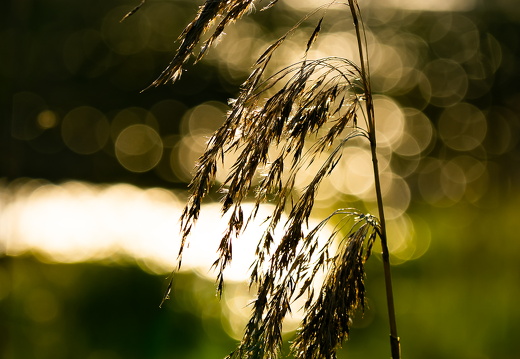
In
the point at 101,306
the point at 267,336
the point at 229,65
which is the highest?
the point at 229,65

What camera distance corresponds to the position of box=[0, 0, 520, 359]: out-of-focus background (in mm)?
3414

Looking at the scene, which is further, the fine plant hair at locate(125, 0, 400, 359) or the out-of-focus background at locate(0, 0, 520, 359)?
the out-of-focus background at locate(0, 0, 520, 359)

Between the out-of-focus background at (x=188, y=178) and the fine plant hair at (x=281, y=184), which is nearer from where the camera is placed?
the fine plant hair at (x=281, y=184)

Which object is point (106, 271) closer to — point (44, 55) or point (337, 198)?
point (337, 198)

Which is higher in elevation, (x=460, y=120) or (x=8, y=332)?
(x=460, y=120)

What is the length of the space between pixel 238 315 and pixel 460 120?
5.71 metres

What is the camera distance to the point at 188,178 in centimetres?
638

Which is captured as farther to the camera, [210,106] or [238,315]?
[210,106]

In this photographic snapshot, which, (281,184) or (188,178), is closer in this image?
(281,184)

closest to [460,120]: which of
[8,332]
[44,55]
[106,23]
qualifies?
[106,23]

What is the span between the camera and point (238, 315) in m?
3.45

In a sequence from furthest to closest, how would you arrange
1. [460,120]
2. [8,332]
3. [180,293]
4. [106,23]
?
[460,120] → [106,23] → [180,293] → [8,332]

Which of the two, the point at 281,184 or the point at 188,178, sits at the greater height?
the point at 188,178

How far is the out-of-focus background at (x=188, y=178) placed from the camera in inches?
134
